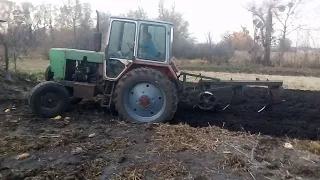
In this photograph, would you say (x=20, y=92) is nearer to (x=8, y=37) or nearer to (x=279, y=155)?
(x=8, y=37)

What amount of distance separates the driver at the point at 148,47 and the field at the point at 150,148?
1.54 m

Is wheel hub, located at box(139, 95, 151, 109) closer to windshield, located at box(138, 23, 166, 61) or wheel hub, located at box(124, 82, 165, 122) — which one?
wheel hub, located at box(124, 82, 165, 122)

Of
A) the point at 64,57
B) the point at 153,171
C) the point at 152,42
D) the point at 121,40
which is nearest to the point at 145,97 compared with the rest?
the point at 152,42

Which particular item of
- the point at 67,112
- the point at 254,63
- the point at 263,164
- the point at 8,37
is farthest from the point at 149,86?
the point at 254,63

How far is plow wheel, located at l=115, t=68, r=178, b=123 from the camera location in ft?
25.8

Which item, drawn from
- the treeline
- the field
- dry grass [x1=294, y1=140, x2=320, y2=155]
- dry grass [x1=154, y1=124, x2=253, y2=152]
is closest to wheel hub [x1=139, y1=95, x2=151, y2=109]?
the field

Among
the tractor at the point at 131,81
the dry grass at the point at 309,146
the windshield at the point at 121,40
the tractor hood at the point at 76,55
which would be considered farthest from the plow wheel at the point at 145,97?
the dry grass at the point at 309,146

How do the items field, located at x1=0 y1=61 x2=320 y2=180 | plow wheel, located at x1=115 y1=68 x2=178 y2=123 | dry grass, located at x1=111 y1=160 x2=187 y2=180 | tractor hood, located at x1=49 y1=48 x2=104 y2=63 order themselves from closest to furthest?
dry grass, located at x1=111 y1=160 x2=187 y2=180
field, located at x1=0 y1=61 x2=320 y2=180
plow wheel, located at x1=115 y1=68 x2=178 y2=123
tractor hood, located at x1=49 y1=48 x2=104 y2=63

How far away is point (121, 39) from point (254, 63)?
91.4 ft

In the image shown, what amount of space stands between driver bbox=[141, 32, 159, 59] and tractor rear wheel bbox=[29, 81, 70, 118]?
6.39 feet

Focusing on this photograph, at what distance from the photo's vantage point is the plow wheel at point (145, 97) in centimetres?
786

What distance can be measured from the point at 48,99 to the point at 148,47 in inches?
96.2

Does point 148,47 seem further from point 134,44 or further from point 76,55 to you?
point 76,55

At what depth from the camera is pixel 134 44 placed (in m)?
8.08
